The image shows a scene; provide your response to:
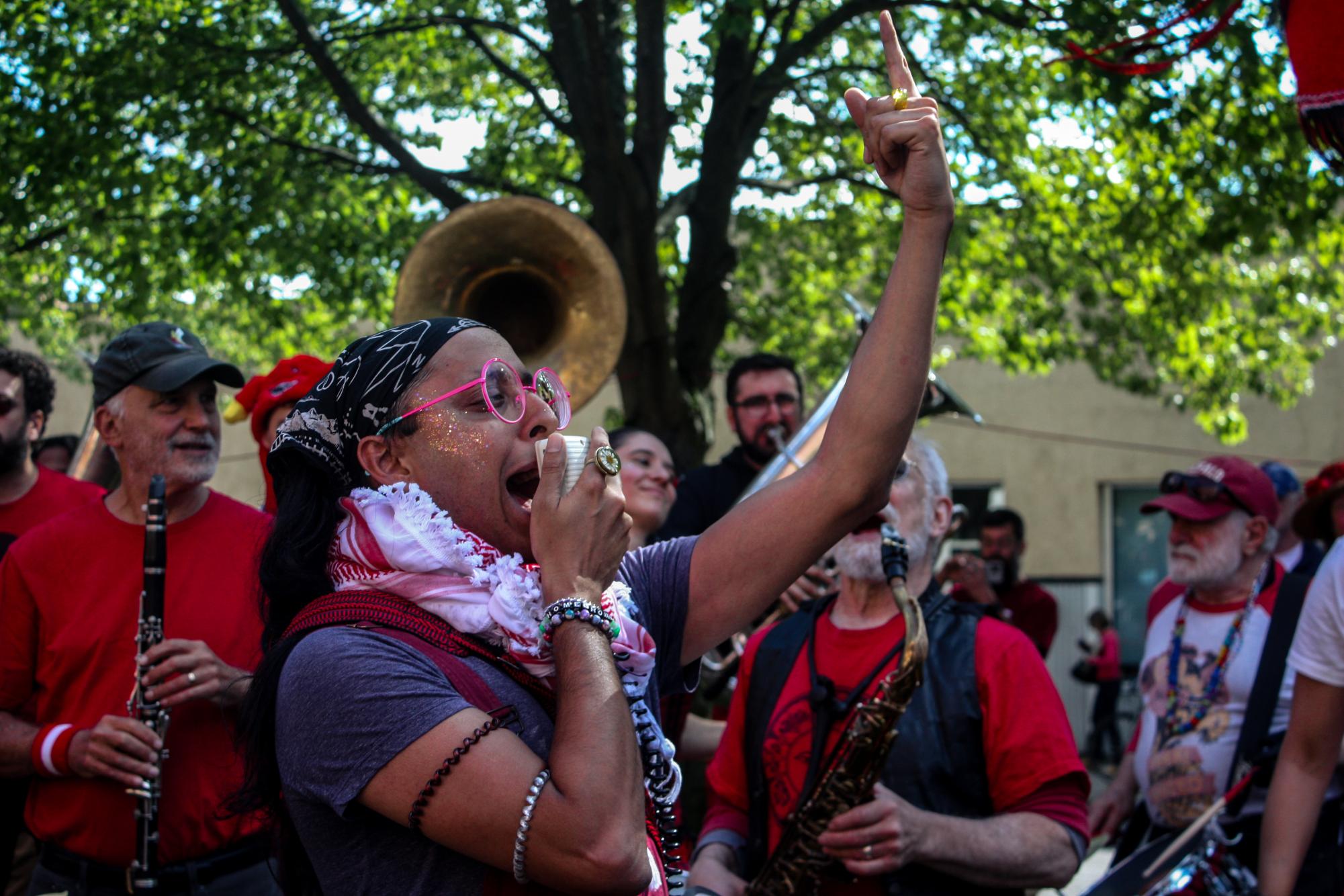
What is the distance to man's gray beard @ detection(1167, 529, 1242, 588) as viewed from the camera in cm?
437

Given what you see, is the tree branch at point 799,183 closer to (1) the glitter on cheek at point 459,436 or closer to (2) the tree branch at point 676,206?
(2) the tree branch at point 676,206

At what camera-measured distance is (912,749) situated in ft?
10.3

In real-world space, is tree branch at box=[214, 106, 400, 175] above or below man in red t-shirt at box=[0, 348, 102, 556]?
above

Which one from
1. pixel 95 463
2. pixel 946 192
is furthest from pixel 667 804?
pixel 95 463

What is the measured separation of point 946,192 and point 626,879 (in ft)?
3.59

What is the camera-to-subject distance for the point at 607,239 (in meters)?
7.61

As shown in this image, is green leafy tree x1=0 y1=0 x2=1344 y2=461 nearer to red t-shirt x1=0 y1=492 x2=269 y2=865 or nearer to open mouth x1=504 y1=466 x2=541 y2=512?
red t-shirt x1=0 y1=492 x2=269 y2=865

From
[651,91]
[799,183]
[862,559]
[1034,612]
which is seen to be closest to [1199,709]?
[862,559]

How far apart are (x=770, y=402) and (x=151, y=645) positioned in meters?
3.14

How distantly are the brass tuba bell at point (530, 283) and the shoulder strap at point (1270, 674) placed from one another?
315 centimetres

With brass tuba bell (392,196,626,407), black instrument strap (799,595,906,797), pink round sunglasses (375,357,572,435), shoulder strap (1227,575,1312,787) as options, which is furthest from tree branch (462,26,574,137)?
pink round sunglasses (375,357,572,435)

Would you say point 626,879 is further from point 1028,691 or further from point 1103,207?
point 1103,207

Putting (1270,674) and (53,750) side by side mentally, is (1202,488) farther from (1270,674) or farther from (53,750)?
(53,750)

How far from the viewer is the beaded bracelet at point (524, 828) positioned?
1619 mm
